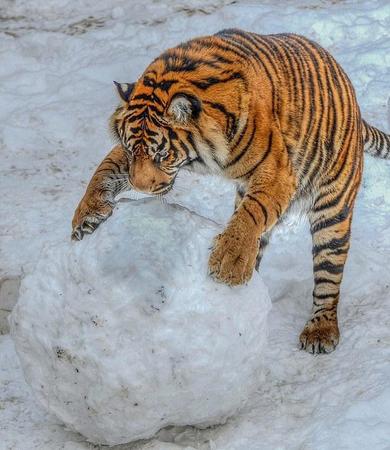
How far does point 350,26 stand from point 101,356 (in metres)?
4.32

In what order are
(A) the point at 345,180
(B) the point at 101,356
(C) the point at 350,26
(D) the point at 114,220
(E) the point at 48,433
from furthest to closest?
1. (C) the point at 350,26
2. (A) the point at 345,180
3. (E) the point at 48,433
4. (D) the point at 114,220
5. (B) the point at 101,356

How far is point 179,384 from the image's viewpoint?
2949 mm

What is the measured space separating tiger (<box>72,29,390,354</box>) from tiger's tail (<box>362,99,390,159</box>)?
1.48 feet

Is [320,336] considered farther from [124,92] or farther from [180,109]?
[124,92]

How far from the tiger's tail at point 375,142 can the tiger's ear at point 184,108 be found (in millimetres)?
1463

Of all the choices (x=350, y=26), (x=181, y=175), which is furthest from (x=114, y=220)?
(x=350, y=26)

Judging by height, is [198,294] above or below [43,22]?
above

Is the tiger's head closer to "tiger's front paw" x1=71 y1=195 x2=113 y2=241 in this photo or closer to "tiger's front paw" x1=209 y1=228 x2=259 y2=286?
"tiger's front paw" x1=71 y1=195 x2=113 y2=241

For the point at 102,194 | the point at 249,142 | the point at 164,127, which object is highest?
the point at 164,127

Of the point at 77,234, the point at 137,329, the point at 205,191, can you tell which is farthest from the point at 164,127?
the point at 205,191

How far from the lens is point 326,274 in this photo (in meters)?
4.08

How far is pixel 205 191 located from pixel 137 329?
2251 millimetres

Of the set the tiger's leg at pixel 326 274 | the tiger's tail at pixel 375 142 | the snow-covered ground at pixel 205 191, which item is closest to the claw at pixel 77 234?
the snow-covered ground at pixel 205 191

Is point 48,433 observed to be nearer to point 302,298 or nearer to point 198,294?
point 198,294
